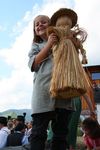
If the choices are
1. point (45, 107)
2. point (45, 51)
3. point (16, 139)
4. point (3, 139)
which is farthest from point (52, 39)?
point (16, 139)

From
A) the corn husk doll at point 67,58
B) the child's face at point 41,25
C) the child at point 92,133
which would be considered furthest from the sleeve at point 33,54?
the child at point 92,133

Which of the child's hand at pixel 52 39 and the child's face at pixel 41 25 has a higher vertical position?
the child's face at pixel 41 25

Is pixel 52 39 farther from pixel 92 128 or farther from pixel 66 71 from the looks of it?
pixel 92 128

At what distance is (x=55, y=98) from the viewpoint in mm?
2719

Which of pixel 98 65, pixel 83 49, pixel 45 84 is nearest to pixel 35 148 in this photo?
pixel 45 84

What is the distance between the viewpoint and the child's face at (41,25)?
9.70ft

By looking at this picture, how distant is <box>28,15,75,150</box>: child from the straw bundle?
7cm

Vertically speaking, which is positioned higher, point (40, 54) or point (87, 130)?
point (40, 54)

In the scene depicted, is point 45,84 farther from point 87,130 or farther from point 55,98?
point 87,130

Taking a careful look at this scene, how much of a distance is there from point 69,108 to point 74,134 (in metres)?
2.20

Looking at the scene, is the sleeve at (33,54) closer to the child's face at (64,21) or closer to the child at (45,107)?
the child at (45,107)

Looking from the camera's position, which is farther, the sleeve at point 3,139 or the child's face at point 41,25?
the sleeve at point 3,139

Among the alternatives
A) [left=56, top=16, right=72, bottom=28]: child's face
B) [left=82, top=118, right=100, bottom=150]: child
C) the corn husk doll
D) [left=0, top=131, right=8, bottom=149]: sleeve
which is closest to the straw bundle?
the corn husk doll

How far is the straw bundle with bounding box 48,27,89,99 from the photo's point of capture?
99.2 inches
